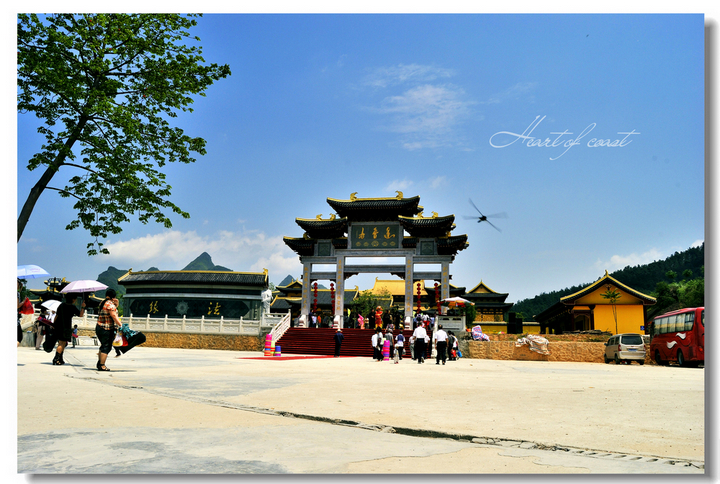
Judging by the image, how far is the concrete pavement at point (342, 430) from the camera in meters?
3.23

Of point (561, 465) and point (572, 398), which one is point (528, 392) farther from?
point (561, 465)

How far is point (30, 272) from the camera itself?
9.91 metres

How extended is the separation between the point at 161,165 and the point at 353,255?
1720 cm

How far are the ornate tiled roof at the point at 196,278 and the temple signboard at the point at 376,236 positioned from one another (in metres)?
11.4

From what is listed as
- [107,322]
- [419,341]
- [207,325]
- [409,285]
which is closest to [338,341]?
[419,341]

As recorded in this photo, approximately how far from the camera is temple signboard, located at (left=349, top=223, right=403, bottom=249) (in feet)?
97.2

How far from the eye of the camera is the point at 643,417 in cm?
542

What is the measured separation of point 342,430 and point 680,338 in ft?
58.8

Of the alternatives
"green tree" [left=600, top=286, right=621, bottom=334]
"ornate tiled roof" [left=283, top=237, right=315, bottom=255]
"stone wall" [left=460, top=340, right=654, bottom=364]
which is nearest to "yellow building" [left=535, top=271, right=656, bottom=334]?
"green tree" [left=600, top=286, right=621, bottom=334]

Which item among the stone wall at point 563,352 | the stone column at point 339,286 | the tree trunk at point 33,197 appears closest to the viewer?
the tree trunk at point 33,197

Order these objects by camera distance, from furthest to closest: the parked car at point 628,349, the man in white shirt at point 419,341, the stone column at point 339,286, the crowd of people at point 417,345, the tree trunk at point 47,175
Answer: the stone column at point 339,286
the parked car at point 628,349
the crowd of people at point 417,345
the man in white shirt at point 419,341
the tree trunk at point 47,175

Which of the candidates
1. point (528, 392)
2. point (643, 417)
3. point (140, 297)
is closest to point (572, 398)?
point (528, 392)

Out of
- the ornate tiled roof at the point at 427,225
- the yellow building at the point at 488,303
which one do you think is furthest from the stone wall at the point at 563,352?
the yellow building at the point at 488,303

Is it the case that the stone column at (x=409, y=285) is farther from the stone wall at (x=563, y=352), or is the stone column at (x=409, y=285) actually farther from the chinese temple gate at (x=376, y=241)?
the stone wall at (x=563, y=352)
